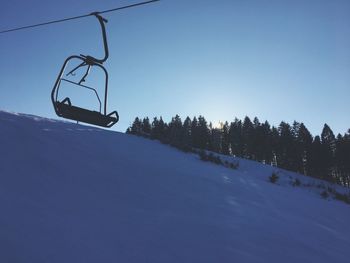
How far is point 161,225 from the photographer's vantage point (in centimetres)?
507

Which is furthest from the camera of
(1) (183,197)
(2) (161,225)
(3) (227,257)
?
(1) (183,197)

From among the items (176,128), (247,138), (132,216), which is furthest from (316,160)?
(132,216)

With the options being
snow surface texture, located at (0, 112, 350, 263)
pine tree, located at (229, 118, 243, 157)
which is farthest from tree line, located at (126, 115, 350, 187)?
snow surface texture, located at (0, 112, 350, 263)

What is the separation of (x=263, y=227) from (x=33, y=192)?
4.56 meters

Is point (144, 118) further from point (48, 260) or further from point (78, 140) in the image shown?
point (48, 260)

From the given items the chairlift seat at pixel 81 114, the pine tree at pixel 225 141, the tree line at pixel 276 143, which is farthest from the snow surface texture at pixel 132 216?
the pine tree at pixel 225 141

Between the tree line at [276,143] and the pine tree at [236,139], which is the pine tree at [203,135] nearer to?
the tree line at [276,143]

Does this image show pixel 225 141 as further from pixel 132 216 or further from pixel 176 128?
pixel 132 216

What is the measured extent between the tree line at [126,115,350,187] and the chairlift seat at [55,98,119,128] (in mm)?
44515

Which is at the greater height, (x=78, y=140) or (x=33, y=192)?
(x=78, y=140)

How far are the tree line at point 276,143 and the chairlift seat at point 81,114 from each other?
146 ft

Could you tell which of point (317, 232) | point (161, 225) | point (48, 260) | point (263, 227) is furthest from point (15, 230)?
point (317, 232)

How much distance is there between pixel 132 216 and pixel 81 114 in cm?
206

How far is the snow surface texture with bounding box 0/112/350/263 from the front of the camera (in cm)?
402
